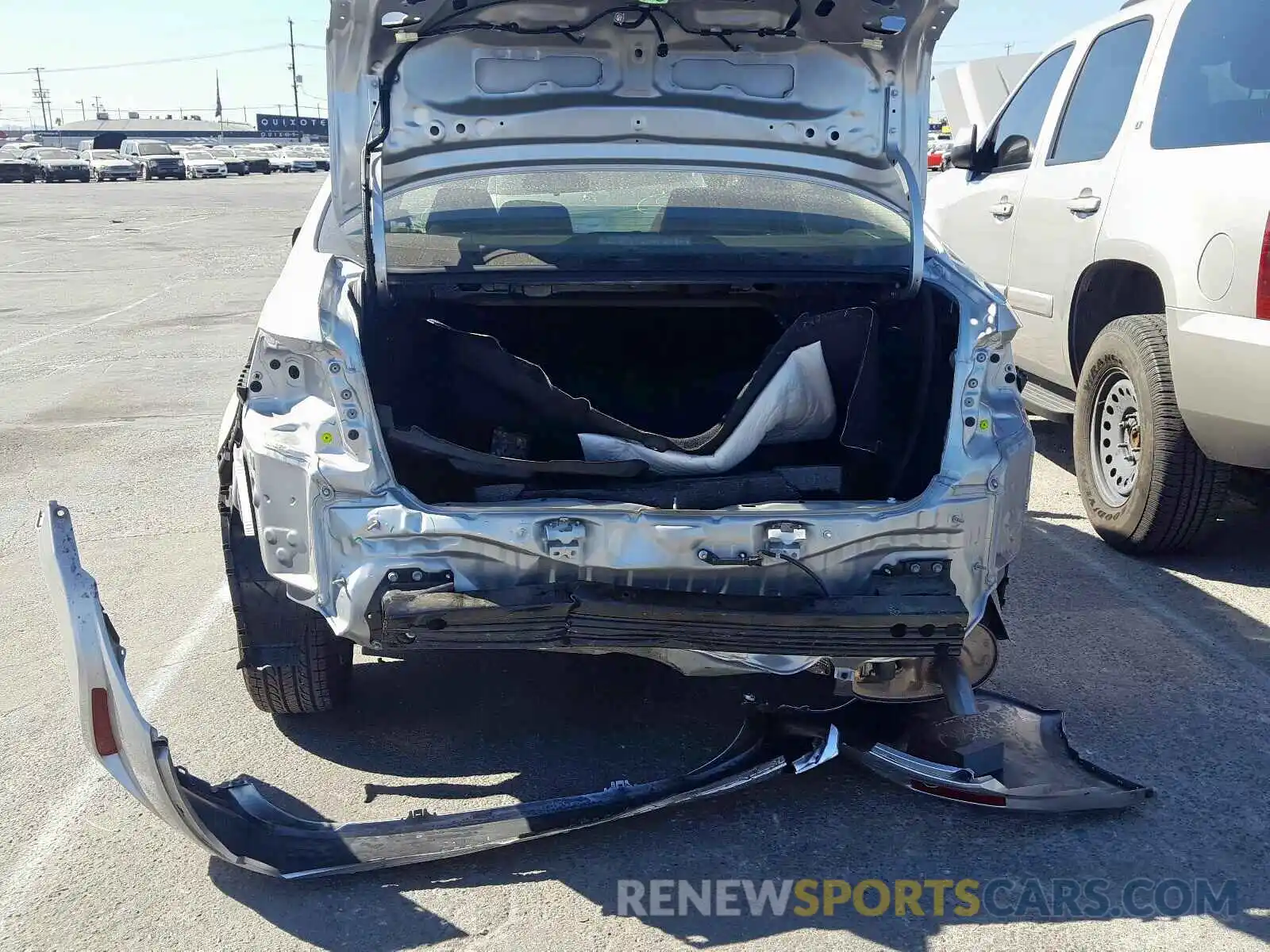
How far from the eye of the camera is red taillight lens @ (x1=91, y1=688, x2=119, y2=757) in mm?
2684

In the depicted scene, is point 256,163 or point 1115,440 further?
point 256,163

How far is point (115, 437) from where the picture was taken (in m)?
7.30

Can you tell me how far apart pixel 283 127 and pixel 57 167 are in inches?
2513

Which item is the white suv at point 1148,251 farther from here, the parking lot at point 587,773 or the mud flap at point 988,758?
the mud flap at point 988,758

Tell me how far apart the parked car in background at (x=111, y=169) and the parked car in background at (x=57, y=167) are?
0.35 metres

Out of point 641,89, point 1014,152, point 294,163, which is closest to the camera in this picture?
point 641,89

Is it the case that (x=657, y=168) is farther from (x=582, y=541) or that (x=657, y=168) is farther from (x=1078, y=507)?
(x=1078, y=507)

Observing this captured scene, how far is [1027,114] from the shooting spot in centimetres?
639

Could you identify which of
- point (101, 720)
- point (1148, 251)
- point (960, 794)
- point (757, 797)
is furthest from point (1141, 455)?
point (101, 720)

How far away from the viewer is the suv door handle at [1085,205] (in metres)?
5.26

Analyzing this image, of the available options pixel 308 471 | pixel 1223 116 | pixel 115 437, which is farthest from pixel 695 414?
pixel 115 437

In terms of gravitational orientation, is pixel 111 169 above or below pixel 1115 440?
below

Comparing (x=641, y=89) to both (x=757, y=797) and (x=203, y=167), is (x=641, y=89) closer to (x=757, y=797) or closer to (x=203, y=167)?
(x=757, y=797)

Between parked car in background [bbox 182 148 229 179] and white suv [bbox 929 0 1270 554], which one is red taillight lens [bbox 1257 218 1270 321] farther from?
parked car in background [bbox 182 148 229 179]
